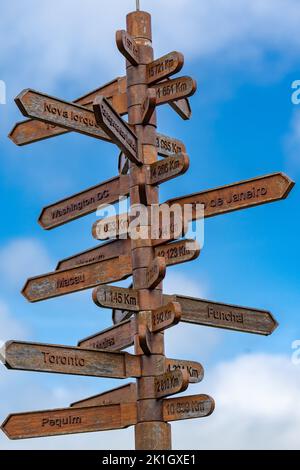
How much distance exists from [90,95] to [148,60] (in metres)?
0.78

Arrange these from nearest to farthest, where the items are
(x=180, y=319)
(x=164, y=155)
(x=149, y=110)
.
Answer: (x=180, y=319) → (x=149, y=110) → (x=164, y=155)

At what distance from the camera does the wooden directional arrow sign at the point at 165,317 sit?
29.6 feet

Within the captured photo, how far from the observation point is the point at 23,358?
340 inches

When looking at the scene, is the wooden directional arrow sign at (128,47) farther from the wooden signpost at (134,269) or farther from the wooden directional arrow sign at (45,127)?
the wooden directional arrow sign at (45,127)

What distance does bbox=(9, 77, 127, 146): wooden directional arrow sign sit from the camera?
10.3 metres

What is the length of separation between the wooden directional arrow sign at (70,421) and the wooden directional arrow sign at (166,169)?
2.23m

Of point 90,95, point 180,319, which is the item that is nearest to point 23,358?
point 180,319

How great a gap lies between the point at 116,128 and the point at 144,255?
4.32 feet

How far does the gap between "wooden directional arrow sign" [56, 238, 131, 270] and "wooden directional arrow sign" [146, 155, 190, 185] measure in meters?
0.68

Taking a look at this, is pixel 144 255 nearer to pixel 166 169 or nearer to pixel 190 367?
pixel 166 169

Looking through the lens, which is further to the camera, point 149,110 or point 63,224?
point 63,224

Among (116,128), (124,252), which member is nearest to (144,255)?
(124,252)

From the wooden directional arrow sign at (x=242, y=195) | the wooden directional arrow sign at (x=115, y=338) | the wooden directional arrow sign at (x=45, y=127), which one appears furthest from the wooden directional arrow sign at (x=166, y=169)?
the wooden directional arrow sign at (x=115, y=338)
